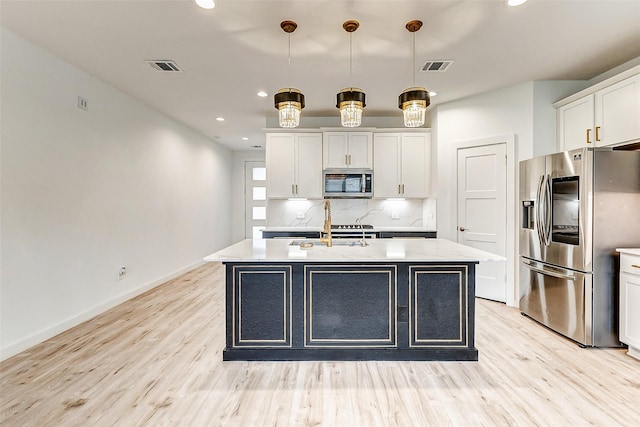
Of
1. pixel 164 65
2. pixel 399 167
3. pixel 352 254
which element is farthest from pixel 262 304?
pixel 399 167

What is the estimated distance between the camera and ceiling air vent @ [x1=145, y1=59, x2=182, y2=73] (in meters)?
3.36

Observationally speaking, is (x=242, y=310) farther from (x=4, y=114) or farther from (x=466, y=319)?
(x=4, y=114)

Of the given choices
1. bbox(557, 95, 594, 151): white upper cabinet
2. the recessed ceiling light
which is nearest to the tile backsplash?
bbox(557, 95, 594, 151): white upper cabinet

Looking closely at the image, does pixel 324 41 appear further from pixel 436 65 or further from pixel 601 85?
pixel 601 85

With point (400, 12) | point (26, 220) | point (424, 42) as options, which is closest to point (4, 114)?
point (26, 220)

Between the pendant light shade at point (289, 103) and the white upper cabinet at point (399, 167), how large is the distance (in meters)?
2.80

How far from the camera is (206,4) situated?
7.82 ft

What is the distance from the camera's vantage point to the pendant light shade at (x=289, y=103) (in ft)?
8.05

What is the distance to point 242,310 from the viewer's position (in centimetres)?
264

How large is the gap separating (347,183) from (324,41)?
243 cm

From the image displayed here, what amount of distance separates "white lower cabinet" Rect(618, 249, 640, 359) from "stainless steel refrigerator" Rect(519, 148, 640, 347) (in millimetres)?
104

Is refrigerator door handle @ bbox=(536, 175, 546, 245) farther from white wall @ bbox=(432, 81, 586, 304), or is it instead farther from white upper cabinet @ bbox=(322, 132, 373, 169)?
white upper cabinet @ bbox=(322, 132, 373, 169)

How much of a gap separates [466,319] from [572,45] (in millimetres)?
2692

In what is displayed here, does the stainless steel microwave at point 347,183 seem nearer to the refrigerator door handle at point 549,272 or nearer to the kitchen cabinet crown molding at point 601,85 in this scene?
the refrigerator door handle at point 549,272
